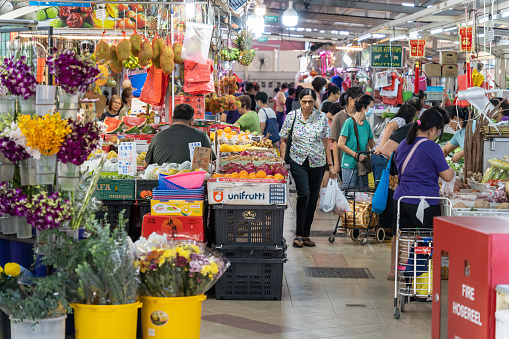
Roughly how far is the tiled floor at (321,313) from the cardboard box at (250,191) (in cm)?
86

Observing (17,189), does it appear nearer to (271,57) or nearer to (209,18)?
(209,18)

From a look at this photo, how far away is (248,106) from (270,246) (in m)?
6.79

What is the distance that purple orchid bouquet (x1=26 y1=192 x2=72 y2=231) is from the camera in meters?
3.44

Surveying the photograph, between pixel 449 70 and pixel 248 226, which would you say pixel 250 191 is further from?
pixel 449 70

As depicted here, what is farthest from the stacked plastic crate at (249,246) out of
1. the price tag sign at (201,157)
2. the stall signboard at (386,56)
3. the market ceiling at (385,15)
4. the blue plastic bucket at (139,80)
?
the stall signboard at (386,56)

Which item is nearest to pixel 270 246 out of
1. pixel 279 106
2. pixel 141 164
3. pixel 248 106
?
pixel 141 164

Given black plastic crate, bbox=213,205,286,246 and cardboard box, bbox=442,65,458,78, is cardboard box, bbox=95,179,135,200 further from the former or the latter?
cardboard box, bbox=442,65,458,78

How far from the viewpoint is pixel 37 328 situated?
3398 mm

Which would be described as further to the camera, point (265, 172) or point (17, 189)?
point (265, 172)

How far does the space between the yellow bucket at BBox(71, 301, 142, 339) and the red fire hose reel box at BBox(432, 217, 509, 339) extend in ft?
5.15

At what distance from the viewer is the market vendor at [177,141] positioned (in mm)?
6559

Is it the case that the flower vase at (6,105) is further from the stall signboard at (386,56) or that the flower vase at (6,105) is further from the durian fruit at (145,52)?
the stall signboard at (386,56)

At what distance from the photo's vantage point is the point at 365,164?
881 cm

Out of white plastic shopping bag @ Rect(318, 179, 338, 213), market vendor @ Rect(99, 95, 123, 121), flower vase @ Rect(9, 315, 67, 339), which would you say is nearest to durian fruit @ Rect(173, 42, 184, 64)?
white plastic shopping bag @ Rect(318, 179, 338, 213)
